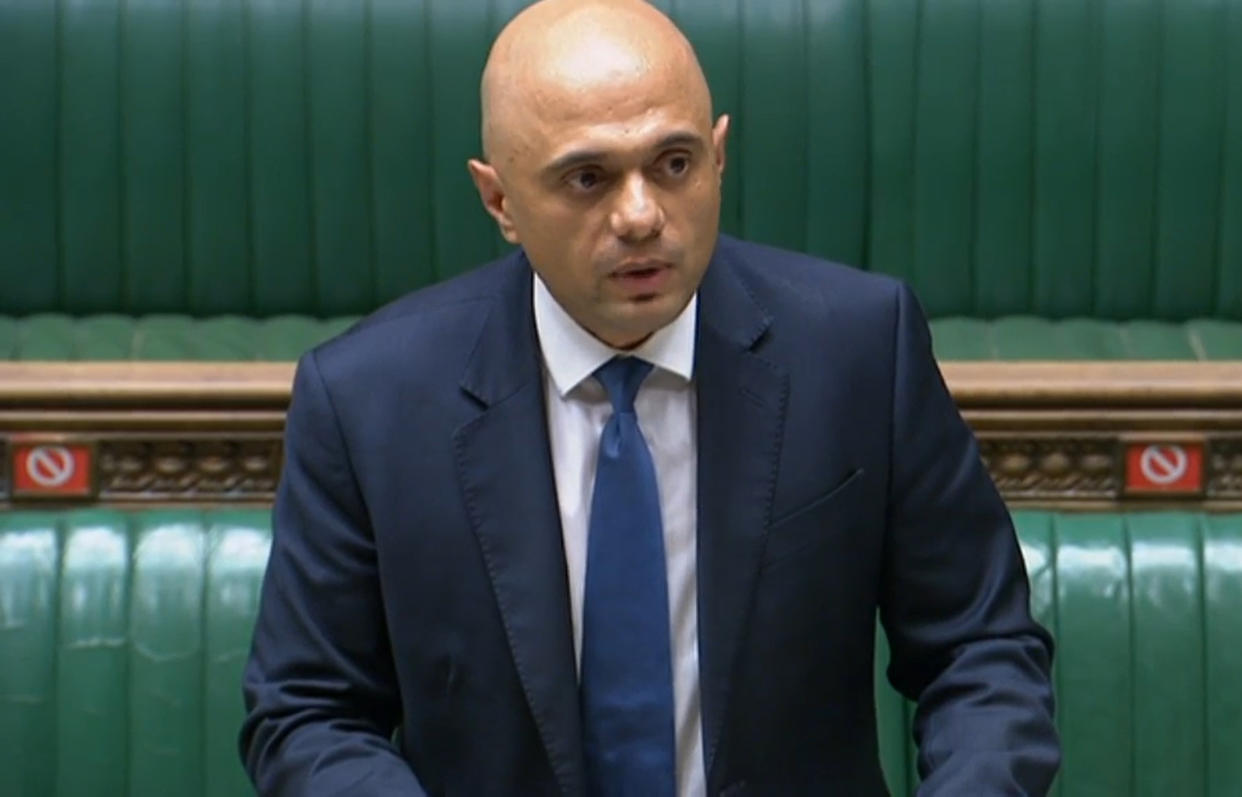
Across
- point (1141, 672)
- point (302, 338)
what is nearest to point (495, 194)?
point (1141, 672)

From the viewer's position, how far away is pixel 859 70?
2.54 metres

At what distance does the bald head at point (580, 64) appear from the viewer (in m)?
1.20

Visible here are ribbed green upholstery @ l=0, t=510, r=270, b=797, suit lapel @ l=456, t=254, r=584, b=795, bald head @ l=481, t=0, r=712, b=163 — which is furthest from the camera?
ribbed green upholstery @ l=0, t=510, r=270, b=797

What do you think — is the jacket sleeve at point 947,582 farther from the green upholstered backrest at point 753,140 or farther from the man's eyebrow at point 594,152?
the green upholstered backrest at point 753,140

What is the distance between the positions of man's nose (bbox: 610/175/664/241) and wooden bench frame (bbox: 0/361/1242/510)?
0.84 m

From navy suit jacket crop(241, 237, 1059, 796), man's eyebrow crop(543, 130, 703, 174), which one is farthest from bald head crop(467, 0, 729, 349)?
navy suit jacket crop(241, 237, 1059, 796)

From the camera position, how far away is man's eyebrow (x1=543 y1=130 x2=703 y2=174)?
3.95 ft

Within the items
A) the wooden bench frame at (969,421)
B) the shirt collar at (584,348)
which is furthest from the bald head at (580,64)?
the wooden bench frame at (969,421)

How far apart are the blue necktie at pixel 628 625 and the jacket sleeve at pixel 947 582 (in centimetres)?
14

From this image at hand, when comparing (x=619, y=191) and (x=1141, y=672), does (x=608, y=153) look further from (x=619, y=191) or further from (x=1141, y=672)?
(x=1141, y=672)

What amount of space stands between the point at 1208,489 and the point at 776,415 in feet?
2.62

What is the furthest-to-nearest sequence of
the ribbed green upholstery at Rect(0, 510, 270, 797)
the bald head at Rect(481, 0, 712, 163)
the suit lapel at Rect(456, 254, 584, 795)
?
the ribbed green upholstery at Rect(0, 510, 270, 797)
the suit lapel at Rect(456, 254, 584, 795)
the bald head at Rect(481, 0, 712, 163)

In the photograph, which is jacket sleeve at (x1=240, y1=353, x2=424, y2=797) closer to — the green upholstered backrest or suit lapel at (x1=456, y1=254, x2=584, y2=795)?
suit lapel at (x1=456, y1=254, x2=584, y2=795)

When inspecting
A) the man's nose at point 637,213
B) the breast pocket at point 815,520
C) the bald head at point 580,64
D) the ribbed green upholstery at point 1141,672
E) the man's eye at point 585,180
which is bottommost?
the ribbed green upholstery at point 1141,672
